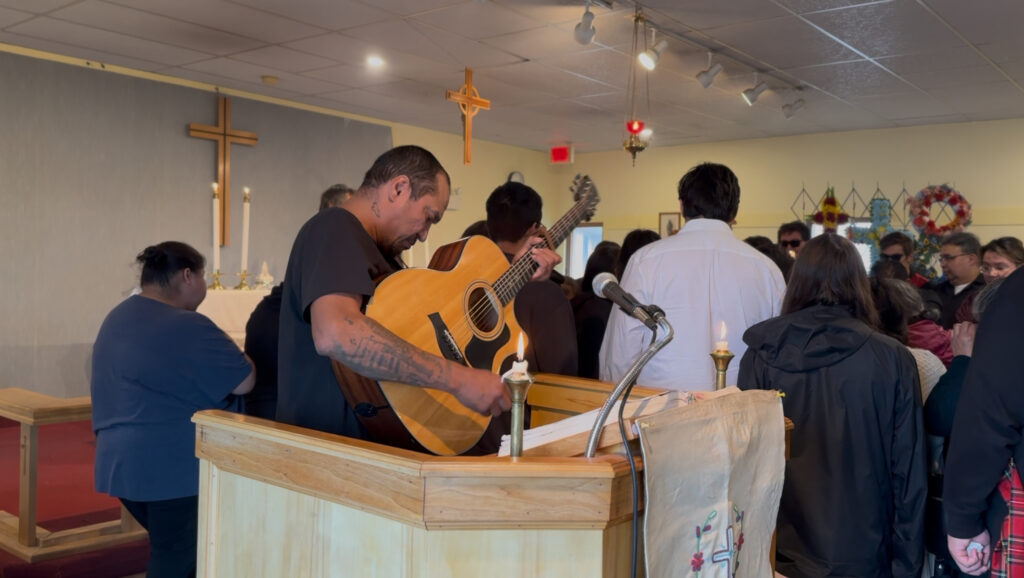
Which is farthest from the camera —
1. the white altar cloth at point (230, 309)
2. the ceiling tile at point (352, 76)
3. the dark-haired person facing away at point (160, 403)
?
the ceiling tile at point (352, 76)

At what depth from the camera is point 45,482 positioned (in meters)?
5.00

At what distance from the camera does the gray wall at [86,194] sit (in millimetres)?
6652

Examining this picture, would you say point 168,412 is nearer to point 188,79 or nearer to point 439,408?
point 439,408

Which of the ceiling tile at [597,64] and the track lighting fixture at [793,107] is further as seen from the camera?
the track lighting fixture at [793,107]

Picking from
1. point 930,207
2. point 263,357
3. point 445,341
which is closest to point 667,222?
point 930,207

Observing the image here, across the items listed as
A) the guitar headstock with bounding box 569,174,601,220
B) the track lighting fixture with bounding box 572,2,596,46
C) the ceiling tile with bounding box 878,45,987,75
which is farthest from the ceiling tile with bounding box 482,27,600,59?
the guitar headstock with bounding box 569,174,601,220

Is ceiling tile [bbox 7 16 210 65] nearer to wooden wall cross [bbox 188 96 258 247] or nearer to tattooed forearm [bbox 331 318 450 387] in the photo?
wooden wall cross [bbox 188 96 258 247]

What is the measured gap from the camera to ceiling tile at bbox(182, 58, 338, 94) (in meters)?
6.92

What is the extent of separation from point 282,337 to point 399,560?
0.72m

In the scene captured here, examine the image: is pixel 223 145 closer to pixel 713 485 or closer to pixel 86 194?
pixel 86 194

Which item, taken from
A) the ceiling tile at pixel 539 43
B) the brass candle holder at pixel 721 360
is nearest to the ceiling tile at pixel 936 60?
the ceiling tile at pixel 539 43

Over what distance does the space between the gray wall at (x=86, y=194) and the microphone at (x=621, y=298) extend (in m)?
6.41

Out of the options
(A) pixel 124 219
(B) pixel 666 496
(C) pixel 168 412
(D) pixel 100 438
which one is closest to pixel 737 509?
(B) pixel 666 496

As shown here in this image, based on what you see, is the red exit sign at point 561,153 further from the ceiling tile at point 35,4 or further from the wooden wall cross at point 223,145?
the ceiling tile at point 35,4
